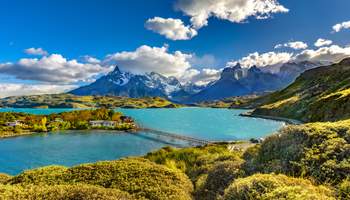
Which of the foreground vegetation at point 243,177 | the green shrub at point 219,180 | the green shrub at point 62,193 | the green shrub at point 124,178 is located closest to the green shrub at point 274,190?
the foreground vegetation at point 243,177

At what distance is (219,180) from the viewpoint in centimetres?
1239

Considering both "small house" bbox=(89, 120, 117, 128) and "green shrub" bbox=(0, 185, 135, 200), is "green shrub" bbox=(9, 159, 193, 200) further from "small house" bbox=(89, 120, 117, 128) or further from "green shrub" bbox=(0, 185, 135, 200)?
"small house" bbox=(89, 120, 117, 128)

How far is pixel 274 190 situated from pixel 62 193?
7026mm

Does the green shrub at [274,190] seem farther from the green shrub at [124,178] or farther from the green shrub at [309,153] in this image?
the green shrub at [124,178]

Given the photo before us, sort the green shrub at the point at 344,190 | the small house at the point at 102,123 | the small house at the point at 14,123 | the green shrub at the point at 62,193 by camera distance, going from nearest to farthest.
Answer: the green shrub at the point at 344,190 → the green shrub at the point at 62,193 → the small house at the point at 14,123 → the small house at the point at 102,123

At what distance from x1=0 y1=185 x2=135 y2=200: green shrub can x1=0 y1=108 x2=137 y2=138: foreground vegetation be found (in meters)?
132

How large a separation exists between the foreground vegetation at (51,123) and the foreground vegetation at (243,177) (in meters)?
130

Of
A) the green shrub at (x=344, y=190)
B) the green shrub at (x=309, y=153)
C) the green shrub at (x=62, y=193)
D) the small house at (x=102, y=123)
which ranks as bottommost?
the small house at (x=102, y=123)

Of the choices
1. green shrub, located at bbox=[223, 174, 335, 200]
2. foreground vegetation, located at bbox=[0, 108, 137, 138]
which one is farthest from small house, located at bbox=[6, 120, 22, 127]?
green shrub, located at bbox=[223, 174, 335, 200]

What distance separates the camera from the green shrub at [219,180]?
38.6ft

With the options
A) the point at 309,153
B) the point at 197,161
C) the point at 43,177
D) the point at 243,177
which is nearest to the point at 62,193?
the point at 43,177

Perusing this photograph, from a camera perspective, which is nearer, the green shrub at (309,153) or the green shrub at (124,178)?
the green shrub at (309,153)

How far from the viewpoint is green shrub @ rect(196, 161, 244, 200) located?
11780 millimetres

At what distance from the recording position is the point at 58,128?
478 ft
